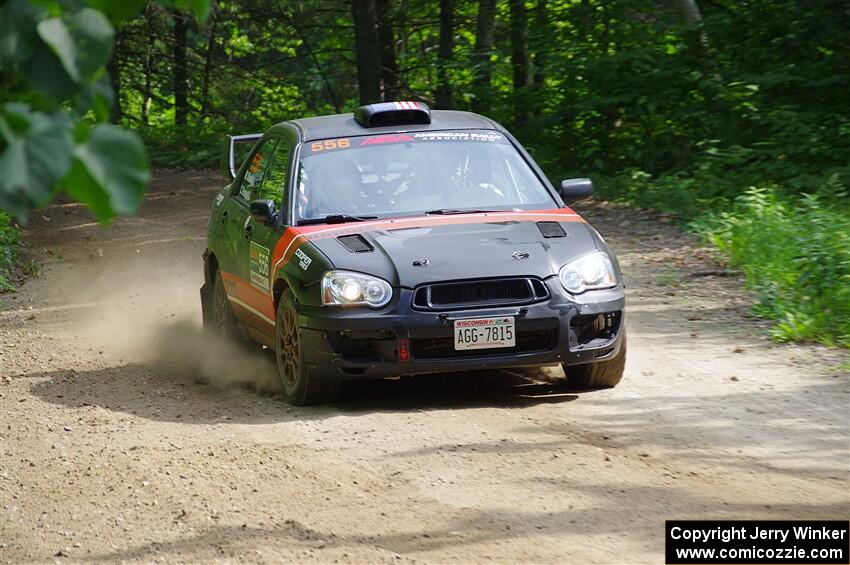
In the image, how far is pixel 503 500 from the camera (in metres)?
5.36

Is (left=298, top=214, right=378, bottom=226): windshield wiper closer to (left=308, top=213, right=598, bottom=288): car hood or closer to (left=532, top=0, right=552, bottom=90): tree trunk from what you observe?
(left=308, top=213, right=598, bottom=288): car hood

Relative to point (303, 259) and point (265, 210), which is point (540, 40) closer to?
point (265, 210)

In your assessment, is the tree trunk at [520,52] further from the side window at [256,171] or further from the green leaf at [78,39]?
the green leaf at [78,39]

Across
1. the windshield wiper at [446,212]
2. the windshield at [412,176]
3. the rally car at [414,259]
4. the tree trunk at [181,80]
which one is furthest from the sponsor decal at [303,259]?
the tree trunk at [181,80]

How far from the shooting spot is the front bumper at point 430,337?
7020 mm

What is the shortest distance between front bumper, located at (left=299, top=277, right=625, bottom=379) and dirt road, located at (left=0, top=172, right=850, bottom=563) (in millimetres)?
289

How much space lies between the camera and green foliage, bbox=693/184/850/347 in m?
9.16

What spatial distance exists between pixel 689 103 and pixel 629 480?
39.3 ft

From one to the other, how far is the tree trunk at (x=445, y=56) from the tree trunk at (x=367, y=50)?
105 cm

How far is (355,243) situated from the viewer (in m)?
7.50

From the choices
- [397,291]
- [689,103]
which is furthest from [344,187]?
[689,103]

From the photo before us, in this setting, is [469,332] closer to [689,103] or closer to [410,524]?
[410,524]

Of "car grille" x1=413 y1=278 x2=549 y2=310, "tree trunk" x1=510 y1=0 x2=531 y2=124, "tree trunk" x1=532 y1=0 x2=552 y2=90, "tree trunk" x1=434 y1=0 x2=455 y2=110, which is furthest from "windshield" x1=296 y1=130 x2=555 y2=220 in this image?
"tree trunk" x1=434 y1=0 x2=455 y2=110

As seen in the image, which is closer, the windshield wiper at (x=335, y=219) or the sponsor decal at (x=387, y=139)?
the windshield wiper at (x=335, y=219)
